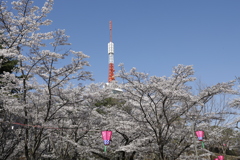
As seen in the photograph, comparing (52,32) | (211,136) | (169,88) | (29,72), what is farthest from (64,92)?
(211,136)

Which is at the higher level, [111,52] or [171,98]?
[111,52]

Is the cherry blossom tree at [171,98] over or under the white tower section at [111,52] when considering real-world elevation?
under

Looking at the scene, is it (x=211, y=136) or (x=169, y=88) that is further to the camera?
(x=211, y=136)

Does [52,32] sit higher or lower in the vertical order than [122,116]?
higher

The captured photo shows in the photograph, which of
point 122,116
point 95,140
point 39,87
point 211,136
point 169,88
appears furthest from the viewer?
point 95,140

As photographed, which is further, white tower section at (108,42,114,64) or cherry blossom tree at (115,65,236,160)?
white tower section at (108,42,114,64)

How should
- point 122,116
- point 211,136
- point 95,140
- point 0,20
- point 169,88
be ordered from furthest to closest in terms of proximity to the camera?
1. point 95,140
2. point 122,116
3. point 211,136
4. point 169,88
5. point 0,20

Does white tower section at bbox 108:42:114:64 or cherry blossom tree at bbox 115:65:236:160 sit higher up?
white tower section at bbox 108:42:114:64

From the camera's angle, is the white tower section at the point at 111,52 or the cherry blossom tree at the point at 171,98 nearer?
the cherry blossom tree at the point at 171,98

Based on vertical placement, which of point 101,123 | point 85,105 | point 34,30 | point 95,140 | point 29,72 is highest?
point 34,30

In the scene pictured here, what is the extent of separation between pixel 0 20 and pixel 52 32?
2137 mm

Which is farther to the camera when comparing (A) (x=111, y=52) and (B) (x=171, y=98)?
(A) (x=111, y=52)

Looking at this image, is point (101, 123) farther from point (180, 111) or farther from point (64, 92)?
point (180, 111)

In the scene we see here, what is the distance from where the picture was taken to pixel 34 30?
964cm
